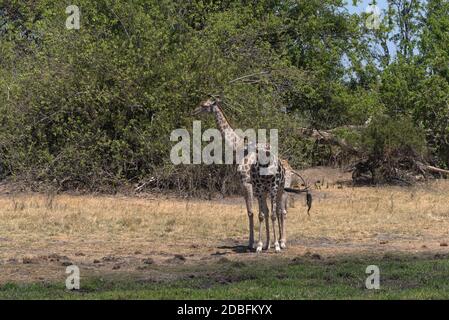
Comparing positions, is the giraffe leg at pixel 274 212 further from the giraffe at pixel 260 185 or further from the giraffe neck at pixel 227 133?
the giraffe neck at pixel 227 133

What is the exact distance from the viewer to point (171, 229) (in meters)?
16.7

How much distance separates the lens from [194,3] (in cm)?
2586

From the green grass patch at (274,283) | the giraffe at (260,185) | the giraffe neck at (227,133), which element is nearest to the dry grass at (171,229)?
the giraffe at (260,185)

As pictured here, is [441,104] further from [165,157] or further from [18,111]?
[18,111]

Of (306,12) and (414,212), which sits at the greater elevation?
(306,12)

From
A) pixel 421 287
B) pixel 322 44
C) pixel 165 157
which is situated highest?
pixel 322 44

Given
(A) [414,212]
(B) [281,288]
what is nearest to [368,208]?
(A) [414,212]

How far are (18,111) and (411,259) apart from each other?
13506mm

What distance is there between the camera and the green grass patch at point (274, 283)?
32.7ft

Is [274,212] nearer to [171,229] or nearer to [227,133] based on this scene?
[227,133]

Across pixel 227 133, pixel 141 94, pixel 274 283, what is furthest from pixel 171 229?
pixel 141 94

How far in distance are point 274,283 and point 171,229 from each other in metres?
6.10

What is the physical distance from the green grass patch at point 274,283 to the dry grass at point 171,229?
3.34 ft

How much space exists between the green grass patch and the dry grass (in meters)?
1.02
